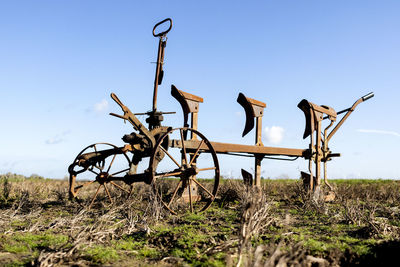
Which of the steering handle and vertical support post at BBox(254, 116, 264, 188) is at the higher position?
the steering handle

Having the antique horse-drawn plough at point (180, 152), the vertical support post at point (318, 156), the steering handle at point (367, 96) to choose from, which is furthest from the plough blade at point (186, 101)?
the steering handle at point (367, 96)

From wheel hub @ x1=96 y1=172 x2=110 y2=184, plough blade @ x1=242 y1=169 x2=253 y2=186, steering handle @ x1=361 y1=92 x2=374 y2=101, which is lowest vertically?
wheel hub @ x1=96 y1=172 x2=110 y2=184

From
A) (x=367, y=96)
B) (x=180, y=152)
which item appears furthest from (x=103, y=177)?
(x=367, y=96)

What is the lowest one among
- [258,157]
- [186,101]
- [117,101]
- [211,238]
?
[211,238]

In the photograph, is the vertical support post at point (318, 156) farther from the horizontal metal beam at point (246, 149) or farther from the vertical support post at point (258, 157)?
the vertical support post at point (258, 157)

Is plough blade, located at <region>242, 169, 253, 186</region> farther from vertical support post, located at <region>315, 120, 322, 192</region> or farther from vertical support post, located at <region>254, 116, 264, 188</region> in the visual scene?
vertical support post, located at <region>315, 120, 322, 192</region>

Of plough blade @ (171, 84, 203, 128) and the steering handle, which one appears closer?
plough blade @ (171, 84, 203, 128)

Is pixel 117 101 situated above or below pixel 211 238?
above

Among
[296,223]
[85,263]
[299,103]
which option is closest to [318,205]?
[296,223]

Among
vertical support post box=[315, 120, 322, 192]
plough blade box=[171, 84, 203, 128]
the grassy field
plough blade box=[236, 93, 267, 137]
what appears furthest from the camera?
vertical support post box=[315, 120, 322, 192]

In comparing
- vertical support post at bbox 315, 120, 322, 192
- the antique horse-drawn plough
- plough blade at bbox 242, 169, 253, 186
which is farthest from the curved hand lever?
vertical support post at bbox 315, 120, 322, 192

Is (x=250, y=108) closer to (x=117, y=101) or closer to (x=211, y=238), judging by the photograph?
(x=117, y=101)

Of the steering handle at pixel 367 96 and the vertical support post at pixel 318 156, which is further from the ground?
the steering handle at pixel 367 96

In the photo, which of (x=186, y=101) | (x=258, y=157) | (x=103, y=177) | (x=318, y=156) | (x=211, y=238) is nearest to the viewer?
(x=211, y=238)
